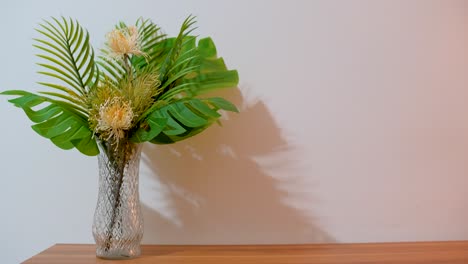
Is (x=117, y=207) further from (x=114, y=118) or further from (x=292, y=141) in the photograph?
(x=292, y=141)

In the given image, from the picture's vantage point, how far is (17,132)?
1409 millimetres

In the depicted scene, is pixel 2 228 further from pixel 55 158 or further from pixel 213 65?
pixel 213 65

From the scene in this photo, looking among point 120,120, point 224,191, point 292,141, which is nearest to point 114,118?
point 120,120

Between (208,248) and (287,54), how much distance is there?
1.77 feet

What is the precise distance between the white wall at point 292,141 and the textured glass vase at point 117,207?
→ 189 mm

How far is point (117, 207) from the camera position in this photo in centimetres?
120

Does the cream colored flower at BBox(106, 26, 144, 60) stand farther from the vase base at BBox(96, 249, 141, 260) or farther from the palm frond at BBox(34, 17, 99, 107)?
the vase base at BBox(96, 249, 141, 260)

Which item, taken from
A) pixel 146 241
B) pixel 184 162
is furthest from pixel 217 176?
pixel 146 241

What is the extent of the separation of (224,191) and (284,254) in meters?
0.25

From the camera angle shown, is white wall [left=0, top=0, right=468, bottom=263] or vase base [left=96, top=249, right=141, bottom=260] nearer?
vase base [left=96, top=249, right=141, bottom=260]

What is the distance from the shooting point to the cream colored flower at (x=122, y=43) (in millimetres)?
1213

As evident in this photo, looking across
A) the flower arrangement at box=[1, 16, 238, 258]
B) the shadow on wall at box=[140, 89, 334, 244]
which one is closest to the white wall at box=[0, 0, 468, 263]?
the shadow on wall at box=[140, 89, 334, 244]

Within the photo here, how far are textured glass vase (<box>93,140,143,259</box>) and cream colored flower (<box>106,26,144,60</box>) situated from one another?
0.20m

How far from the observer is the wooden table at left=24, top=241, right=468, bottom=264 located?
3.88 feet
